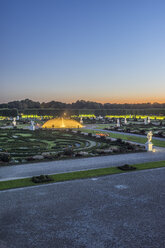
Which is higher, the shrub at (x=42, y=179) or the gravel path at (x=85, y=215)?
the shrub at (x=42, y=179)

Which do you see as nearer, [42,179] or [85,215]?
[85,215]

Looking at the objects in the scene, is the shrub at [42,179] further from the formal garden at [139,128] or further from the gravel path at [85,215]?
the formal garden at [139,128]

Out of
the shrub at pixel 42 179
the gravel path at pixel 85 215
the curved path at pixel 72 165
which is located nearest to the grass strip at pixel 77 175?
the shrub at pixel 42 179

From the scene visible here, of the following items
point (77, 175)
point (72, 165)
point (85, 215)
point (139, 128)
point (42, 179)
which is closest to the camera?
point (85, 215)

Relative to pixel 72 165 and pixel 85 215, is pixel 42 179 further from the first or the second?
pixel 85 215

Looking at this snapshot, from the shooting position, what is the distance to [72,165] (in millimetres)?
16062

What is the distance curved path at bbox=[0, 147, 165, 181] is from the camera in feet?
45.8

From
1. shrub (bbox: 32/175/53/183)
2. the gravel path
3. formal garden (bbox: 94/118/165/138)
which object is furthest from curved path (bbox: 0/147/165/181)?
formal garden (bbox: 94/118/165/138)


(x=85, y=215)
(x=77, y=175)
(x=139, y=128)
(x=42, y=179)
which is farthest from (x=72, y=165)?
(x=139, y=128)

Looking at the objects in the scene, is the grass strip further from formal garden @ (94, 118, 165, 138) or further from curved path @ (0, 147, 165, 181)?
formal garden @ (94, 118, 165, 138)

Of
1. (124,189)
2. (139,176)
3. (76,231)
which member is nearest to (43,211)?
(76,231)

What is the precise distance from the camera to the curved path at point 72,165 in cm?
1395

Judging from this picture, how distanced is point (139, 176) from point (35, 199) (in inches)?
259

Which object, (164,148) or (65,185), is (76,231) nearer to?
(65,185)
